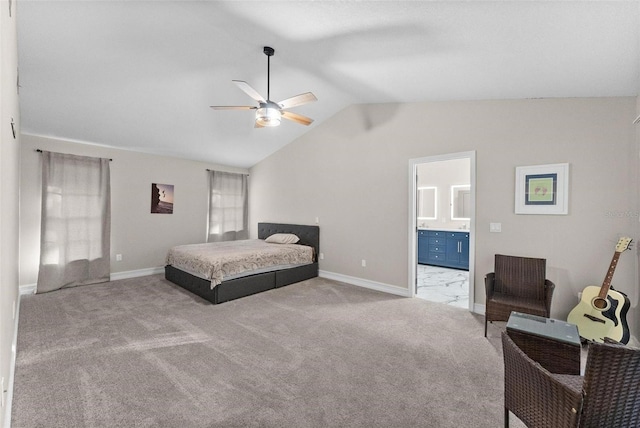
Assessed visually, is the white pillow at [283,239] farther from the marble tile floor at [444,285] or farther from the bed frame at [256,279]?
the marble tile floor at [444,285]

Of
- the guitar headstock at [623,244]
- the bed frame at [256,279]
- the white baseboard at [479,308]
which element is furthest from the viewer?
the bed frame at [256,279]

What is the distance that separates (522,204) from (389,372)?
257 cm

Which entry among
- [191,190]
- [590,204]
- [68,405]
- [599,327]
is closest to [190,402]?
[68,405]

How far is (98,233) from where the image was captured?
16.0ft

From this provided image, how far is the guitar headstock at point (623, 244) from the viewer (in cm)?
264

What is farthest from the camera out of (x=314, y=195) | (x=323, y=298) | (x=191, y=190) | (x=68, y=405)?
(x=191, y=190)

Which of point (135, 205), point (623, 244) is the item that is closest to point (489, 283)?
point (623, 244)

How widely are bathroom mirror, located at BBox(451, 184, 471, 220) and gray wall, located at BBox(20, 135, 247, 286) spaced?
5.61 metres

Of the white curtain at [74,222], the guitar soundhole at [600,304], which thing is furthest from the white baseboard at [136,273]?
the guitar soundhole at [600,304]

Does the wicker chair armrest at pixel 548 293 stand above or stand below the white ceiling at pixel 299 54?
below

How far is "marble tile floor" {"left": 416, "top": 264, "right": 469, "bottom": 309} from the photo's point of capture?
13.7 ft

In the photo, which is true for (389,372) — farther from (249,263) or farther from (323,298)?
(249,263)

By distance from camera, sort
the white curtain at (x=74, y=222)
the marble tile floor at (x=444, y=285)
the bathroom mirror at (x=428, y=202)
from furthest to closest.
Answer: the bathroom mirror at (x=428, y=202)
the white curtain at (x=74, y=222)
the marble tile floor at (x=444, y=285)

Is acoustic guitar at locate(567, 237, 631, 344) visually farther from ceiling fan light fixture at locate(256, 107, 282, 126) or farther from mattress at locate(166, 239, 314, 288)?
mattress at locate(166, 239, 314, 288)
